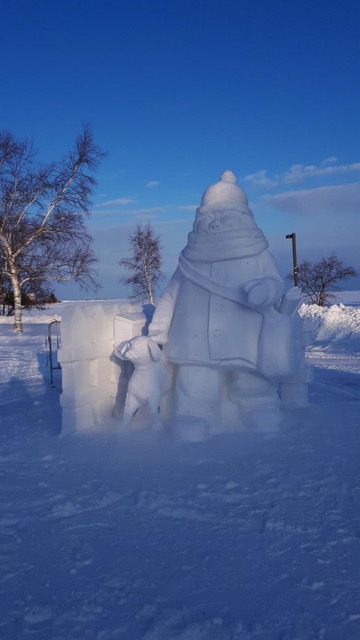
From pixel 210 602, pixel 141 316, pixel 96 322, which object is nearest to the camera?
pixel 210 602

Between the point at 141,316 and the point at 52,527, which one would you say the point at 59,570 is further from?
the point at 141,316

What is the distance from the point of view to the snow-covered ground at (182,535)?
1.75 metres

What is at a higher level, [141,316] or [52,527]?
[141,316]

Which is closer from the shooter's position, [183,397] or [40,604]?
[40,604]

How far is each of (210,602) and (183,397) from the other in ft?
7.31

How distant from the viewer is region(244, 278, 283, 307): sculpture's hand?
3.70 metres

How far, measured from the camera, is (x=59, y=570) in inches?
81.7

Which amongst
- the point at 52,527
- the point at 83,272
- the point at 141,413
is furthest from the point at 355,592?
the point at 83,272

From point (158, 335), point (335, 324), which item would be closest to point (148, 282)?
point (335, 324)

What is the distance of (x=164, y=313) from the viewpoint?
4207 millimetres

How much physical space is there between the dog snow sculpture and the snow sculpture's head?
3.50 feet

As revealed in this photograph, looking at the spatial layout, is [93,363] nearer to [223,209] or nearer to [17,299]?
[223,209]

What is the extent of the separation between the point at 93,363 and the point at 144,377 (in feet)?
1.99

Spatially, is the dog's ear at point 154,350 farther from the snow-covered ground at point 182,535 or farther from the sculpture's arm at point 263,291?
the sculpture's arm at point 263,291
